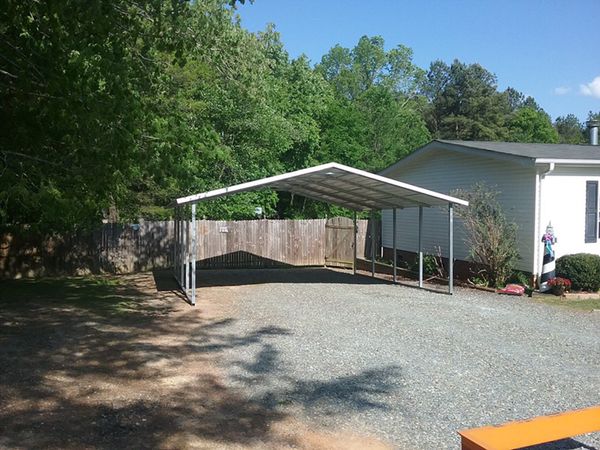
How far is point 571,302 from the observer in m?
12.6

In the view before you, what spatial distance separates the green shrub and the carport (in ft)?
8.67

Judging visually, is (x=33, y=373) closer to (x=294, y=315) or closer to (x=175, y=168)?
(x=175, y=168)

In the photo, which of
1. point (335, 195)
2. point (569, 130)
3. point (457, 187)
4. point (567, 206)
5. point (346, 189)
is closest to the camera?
point (567, 206)

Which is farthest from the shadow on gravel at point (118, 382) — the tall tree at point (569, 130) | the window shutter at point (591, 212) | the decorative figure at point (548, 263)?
the tall tree at point (569, 130)

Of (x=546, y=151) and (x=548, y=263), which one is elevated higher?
(x=546, y=151)

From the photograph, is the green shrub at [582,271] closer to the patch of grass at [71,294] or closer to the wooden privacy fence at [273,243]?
the wooden privacy fence at [273,243]

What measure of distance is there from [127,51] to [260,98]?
10.6 metres

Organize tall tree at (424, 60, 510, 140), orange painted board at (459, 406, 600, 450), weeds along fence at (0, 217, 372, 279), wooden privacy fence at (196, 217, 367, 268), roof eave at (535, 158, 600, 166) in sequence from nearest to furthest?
orange painted board at (459, 406, 600, 450) < roof eave at (535, 158, 600, 166) < weeds along fence at (0, 217, 372, 279) < wooden privacy fence at (196, 217, 367, 268) < tall tree at (424, 60, 510, 140)

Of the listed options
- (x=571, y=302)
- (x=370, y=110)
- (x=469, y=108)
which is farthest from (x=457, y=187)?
(x=469, y=108)

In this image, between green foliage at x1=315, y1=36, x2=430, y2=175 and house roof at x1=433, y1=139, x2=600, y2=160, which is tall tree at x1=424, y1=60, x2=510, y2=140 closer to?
green foliage at x1=315, y1=36, x2=430, y2=175

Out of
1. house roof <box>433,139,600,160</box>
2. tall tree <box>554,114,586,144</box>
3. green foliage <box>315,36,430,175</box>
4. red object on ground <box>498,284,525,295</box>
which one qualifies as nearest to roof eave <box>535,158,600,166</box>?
house roof <box>433,139,600,160</box>

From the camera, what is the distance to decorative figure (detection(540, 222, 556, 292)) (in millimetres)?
13336

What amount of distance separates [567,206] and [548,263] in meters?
1.56

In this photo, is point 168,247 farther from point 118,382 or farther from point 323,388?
point 323,388
